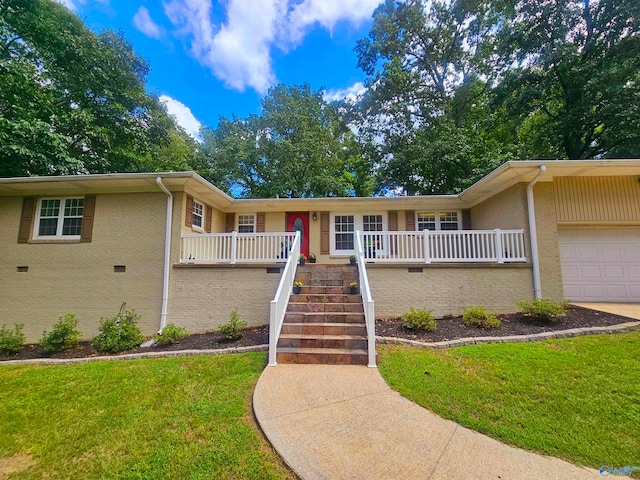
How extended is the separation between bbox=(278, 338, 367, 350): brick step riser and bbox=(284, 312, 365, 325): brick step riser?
23.9 inches

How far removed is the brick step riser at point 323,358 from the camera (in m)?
4.48

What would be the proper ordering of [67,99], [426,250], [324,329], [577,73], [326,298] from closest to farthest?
1. [324,329]
2. [326,298]
3. [426,250]
4. [577,73]
5. [67,99]

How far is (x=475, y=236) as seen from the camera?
7.08m

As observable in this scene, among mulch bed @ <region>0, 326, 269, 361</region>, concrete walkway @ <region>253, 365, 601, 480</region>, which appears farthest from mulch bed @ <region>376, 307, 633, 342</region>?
mulch bed @ <region>0, 326, 269, 361</region>

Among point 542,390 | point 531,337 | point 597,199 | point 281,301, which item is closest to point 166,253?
point 281,301

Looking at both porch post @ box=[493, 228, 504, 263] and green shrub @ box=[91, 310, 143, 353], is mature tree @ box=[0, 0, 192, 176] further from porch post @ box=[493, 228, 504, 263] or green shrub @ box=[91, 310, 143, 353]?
porch post @ box=[493, 228, 504, 263]

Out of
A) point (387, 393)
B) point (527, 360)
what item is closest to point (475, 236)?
point (527, 360)

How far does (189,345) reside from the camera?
19.3ft

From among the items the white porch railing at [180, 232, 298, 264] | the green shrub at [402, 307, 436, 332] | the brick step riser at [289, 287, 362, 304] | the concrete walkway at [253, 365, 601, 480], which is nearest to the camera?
the concrete walkway at [253, 365, 601, 480]

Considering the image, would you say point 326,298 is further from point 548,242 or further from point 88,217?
point 88,217

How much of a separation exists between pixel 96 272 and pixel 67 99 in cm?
956

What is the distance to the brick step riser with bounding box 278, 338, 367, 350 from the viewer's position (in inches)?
187

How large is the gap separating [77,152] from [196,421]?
14.3 m

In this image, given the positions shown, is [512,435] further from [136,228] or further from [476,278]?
[136,228]
